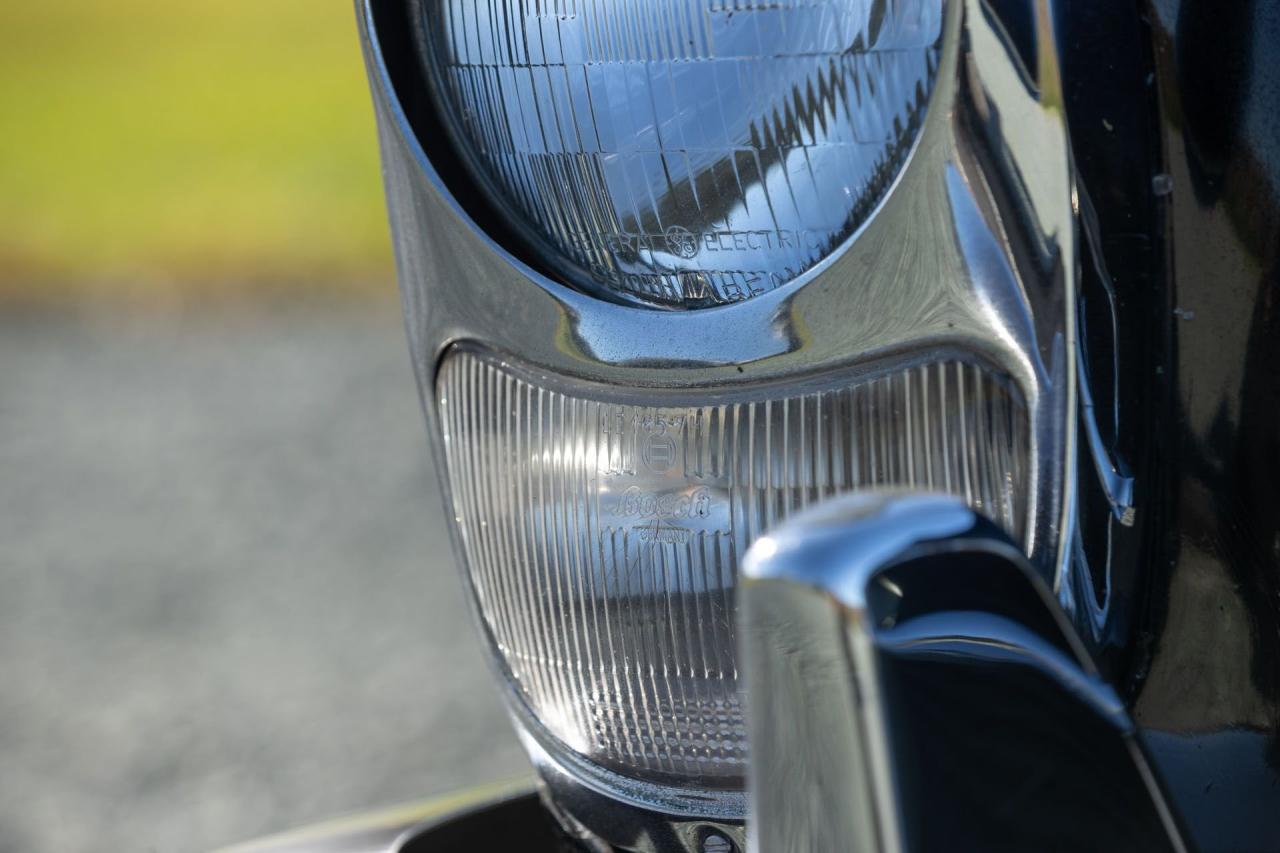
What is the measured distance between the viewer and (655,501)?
0.85 m

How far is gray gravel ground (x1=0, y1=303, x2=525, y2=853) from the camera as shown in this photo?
2.54m

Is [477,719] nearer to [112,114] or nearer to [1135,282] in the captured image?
[1135,282]

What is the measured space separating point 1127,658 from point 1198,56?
309 mm

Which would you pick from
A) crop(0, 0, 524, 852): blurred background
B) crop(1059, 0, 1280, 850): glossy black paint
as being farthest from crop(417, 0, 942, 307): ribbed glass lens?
crop(0, 0, 524, 852): blurred background

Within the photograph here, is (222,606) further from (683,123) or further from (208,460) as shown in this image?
(683,123)

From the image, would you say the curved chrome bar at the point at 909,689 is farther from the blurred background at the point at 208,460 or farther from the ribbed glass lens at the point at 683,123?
the blurred background at the point at 208,460

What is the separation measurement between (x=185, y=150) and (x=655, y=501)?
623 centimetres

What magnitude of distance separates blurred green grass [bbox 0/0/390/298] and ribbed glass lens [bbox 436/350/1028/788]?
184 inches

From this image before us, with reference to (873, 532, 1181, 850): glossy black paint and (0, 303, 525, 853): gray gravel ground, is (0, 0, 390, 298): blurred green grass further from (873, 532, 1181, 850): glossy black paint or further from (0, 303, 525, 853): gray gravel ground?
(873, 532, 1181, 850): glossy black paint

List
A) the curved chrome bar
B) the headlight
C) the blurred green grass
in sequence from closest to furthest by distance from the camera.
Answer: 1. the curved chrome bar
2. the headlight
3. the blurred green grass

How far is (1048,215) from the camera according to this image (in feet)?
2.38

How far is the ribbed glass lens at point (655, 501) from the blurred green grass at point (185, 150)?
4681 mm

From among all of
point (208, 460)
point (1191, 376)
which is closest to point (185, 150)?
point (208, 460)

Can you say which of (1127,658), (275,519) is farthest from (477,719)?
(1127,658)
